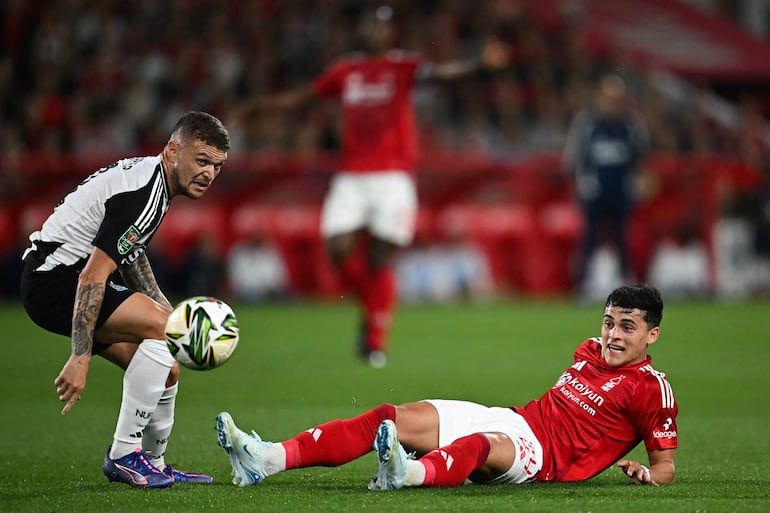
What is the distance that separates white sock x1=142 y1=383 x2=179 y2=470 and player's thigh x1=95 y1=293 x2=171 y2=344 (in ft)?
1.06

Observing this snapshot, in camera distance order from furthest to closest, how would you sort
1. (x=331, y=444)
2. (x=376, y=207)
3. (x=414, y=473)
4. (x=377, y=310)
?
1. (x=376, y=207)
2. (x=377, y=310)
3. (x=331, y=444)
4. (x=414, y=473)

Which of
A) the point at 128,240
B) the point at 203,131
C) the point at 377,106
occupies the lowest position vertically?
the point at 128,240

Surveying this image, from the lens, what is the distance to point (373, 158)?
11.7 m

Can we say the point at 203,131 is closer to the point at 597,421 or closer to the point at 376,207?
the point at 597,421

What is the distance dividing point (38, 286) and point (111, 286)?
0.31 meters

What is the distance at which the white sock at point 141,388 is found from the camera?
5223mm

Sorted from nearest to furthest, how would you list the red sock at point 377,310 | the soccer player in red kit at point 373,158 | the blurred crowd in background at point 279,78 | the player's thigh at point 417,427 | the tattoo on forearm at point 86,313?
1. the tattoo on forearm at point 86,313
2. the player's thigh at point 417,427
3. the red sock at point 377,310
4. the soccer player in red kit at point 373,158
5. the blurred crowd in background at point 279,78

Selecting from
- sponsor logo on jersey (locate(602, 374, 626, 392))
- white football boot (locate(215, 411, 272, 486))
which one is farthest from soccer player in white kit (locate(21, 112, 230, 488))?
sponsor logo on jersey (locate(602, 374, 626, 392))

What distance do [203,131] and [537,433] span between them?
192 centimetres

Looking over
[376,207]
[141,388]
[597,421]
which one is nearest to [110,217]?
[141,388]

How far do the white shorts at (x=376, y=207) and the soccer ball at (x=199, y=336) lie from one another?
6.48m

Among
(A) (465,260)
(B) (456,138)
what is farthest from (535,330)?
(B) (456,138)

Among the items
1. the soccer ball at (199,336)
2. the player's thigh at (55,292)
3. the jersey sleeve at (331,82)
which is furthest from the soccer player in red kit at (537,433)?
the jersey sleeve at (331,82)

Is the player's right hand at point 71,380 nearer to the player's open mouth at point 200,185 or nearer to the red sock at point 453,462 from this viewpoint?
the player's open mouth at point 200,185
